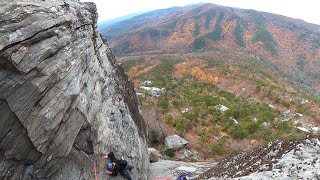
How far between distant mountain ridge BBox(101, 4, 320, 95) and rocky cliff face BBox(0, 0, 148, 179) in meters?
79.3

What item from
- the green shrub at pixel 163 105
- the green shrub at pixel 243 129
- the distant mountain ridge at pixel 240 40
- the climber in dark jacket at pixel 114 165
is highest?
the climber in dark jacket at pixel 114 165

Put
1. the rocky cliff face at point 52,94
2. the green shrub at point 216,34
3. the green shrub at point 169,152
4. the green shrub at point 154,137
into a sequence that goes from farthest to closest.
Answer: the green shrub at point 216,34 < the green shrub at point 154,137 < the green shrub at point 169,152 < the rocky cliff face at point 52,94

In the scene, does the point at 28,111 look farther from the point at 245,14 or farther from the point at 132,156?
the point at 245,14

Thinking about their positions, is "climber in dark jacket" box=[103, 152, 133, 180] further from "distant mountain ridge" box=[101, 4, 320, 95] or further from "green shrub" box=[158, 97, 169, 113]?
"distant mountain ridge" box=[101, 4, 320, 95]

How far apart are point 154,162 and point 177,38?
96033 mm

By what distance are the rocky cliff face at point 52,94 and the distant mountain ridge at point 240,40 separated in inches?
3123

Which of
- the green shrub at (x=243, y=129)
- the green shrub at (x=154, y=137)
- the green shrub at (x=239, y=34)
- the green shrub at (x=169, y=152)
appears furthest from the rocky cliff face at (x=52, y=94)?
the green shrub at (x=239, y=34)

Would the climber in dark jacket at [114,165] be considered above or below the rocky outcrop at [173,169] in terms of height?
above

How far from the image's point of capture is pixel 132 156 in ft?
58.6

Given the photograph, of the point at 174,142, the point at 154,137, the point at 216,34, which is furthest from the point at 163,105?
the point at 216,34

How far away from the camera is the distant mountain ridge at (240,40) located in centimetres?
9756

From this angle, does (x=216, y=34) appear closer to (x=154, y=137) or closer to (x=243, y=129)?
(x=243, y=129)

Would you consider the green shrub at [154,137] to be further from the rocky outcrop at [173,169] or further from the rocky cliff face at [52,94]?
the rocky cliff face at [52,94]

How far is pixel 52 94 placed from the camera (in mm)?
11555
